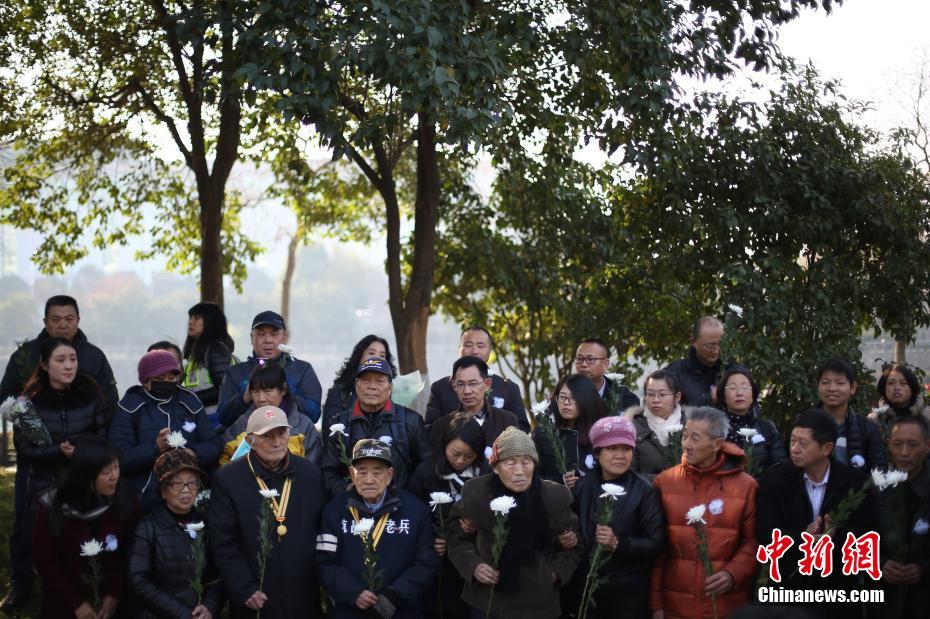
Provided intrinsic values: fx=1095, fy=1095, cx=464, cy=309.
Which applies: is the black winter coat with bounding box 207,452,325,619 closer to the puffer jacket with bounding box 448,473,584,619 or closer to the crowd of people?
the crowd of people

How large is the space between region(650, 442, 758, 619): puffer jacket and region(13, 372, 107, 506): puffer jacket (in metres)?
3.29

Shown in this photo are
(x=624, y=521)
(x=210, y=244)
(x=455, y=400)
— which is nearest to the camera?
(x=624, y=521)

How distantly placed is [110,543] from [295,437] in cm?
111

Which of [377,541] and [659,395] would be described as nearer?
[377,541]

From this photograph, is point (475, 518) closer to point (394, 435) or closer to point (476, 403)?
point (394, 435)

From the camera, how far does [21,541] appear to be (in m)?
6.62

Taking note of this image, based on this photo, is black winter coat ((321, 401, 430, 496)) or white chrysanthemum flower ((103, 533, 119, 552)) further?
black winter coat ((321, 401, 430, 496))

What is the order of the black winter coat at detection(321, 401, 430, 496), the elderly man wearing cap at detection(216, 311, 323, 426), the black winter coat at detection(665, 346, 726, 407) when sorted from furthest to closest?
1. the black winter coat at detection(665, 346, 726, 407)
2. the elderly man wearing cap at detection(216, 311, 323, 426)
3. the black winter coat at detection(321, 401, 430, 496)

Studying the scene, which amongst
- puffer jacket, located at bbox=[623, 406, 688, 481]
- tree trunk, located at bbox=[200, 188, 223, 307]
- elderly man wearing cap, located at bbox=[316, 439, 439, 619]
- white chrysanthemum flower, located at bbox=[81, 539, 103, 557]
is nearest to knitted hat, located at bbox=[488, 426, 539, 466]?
elderly man wearing cap, located at bbox=[316, 439, 439, 619]

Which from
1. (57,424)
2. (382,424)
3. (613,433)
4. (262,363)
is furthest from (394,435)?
(57,424)

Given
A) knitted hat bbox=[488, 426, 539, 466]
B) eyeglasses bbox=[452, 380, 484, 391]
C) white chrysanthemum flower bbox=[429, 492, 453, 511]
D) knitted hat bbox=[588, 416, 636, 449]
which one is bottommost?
white chrysanthemum flower bbox=[429, 492, 453, 511]

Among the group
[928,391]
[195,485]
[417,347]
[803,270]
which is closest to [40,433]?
[195,485]

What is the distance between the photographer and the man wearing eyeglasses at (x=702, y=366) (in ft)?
23.0

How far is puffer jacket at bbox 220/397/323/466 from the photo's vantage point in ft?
19.5
